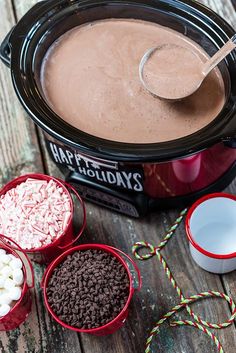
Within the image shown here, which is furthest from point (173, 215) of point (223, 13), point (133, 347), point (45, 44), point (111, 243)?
point (223, 13)

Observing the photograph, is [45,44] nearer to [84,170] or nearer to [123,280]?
[84,170]

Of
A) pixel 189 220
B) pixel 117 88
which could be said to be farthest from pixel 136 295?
pixel 117 88

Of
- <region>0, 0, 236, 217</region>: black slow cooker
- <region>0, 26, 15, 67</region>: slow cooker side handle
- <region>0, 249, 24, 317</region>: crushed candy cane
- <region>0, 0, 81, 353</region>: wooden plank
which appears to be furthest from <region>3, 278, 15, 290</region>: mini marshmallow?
<region>0, 26, 15, 67</region>: slow cooker side handle

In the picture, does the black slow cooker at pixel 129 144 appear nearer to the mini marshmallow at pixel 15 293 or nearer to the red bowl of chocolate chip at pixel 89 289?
the red bowl of chocolate chip at pixel 89 289

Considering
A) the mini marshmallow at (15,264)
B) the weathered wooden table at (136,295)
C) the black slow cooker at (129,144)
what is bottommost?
the weathered wooden table at (136,295)

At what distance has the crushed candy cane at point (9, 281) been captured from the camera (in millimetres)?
1169

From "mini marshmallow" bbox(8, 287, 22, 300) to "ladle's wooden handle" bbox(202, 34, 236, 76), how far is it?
1.98 ft

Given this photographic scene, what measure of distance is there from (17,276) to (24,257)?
162 mm

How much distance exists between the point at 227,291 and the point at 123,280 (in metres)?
0.25

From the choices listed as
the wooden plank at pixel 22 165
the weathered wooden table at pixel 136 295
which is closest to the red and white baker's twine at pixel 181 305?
the weathered wooden table at pixel 136 295

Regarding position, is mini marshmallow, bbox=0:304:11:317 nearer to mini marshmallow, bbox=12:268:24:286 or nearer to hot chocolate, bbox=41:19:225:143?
mini marshmallow, bbox=12:268:24:286

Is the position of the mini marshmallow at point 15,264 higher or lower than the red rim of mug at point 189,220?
lower

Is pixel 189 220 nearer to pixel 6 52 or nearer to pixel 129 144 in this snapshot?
pixel 129 144

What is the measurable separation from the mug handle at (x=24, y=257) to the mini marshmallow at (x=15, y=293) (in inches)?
2.8
